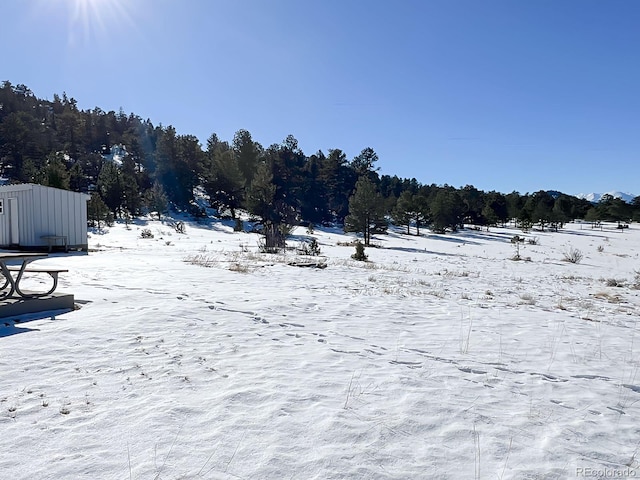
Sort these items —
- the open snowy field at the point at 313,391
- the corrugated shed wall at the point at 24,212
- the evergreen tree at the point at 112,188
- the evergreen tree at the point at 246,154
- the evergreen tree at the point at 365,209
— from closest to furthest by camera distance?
the open snowy field at the point at 313,391
the corrugated shed wall at the point at 24,212
the evergreen tree at the point at 365,209
the evergreen tree at the point at 112,188
the evergreen tree at the point at 246,154

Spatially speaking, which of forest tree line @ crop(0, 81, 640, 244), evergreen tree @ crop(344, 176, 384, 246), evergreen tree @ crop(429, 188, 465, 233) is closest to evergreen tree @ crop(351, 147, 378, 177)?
forest tree line @ crop(0, 81, 640, 244)

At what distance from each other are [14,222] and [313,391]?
59.5 ft

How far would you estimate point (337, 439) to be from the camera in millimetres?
2916

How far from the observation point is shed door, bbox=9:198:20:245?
52.8 feet

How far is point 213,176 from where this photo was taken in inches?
1919

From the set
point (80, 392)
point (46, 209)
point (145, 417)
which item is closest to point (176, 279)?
point (80, 392)

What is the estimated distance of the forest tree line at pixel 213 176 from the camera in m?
41.8

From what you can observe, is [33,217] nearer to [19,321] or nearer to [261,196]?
[19,321]

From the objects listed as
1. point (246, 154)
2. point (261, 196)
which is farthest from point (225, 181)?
point (261, 196)

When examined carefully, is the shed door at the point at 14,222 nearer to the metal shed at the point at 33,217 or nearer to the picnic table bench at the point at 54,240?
the metal shed at the point at 33,217

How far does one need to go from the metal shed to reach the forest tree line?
1774 cm

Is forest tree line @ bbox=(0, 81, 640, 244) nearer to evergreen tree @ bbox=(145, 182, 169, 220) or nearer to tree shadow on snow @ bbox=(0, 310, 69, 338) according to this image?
evergreen tree @ bbox=(145, 182, 169, 220)

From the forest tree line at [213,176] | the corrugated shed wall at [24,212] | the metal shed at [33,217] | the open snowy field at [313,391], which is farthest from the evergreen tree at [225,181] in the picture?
the open snowy field at [313,391]

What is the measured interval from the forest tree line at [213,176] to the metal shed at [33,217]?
17.7 m
